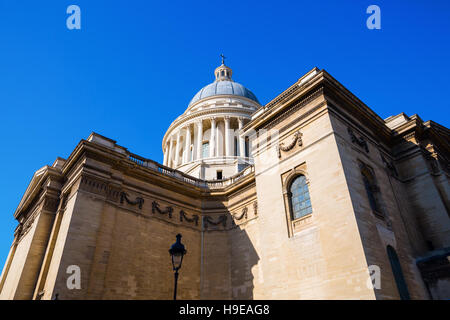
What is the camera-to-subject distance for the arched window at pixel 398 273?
44.3 ft

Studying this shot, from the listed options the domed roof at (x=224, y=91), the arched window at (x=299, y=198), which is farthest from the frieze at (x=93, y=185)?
the domed roof at (x=224, y=91)

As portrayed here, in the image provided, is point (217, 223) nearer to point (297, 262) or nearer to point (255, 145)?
point (255, 145)

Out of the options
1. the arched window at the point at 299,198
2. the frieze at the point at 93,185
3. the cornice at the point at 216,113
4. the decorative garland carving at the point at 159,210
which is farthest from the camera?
the cornice at the point at 216,113

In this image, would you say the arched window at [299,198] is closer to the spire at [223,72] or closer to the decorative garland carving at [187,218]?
the decorative garland carving at [187,218]

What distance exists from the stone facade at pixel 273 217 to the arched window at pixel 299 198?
0.28 metres

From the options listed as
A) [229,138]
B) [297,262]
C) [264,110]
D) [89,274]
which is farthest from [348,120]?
[229,138]

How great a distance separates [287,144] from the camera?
17.9 meters

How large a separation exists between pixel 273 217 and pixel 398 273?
624cm

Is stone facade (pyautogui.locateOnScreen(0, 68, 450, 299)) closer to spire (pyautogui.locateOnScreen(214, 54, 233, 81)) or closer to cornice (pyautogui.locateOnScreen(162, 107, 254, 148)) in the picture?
cornice (pyautogui.locateOnScreen(162, 107, 254, 148))

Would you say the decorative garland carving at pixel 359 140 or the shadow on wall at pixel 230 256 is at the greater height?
the decorative garland carving at pixel 359 140

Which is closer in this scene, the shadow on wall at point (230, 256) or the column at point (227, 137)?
the shadow on wall at point (230, 256)

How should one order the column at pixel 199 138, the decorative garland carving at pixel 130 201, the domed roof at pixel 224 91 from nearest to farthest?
the decorative garland carving at pixel 130 201, the column at pixel 199 138, the domed roof at pixel 224 91

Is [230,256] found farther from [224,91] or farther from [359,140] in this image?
[224,91]

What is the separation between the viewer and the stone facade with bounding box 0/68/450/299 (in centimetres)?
1402
